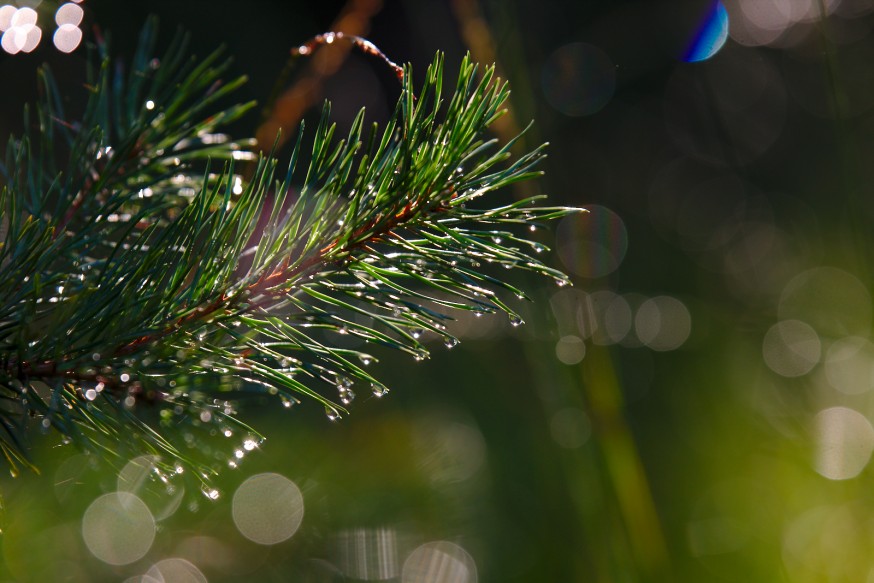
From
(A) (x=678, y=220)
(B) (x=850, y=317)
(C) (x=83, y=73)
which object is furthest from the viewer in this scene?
(A) (x=678, y=220)

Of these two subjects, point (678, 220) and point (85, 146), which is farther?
point (678, 220)

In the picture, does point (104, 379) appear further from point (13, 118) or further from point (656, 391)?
point (13, 118)

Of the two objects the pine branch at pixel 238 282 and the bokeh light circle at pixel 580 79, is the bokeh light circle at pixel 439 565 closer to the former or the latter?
the pine branch at pixel 238 282

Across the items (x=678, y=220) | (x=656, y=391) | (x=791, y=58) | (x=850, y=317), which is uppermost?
(x=791, y=58)

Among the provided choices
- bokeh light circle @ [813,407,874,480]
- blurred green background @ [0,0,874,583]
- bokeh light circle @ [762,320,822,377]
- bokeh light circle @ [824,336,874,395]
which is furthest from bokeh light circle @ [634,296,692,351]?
bokeh light circle @ [813,407,874,480]

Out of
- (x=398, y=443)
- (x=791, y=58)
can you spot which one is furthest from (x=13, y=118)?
(x=791, y=58)

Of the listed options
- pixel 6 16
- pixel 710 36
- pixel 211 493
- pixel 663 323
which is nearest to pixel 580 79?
pixel 710 36

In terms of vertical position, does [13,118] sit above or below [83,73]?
below

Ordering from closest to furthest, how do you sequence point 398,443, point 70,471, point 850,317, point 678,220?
point 70,471, point 398,443, point 850,317, point 678,220

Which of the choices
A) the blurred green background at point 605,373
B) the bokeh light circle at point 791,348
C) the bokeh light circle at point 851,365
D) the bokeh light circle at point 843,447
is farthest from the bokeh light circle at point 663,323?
the bokeh light circle at point 843,447
